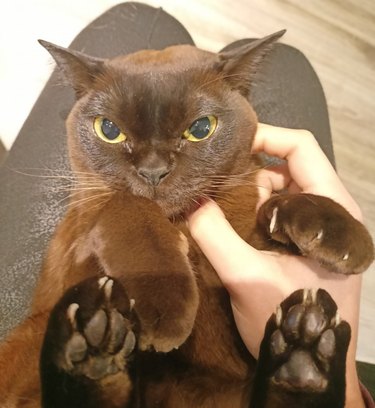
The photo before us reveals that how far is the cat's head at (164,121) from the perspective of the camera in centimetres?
90

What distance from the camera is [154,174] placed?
881 millimetres

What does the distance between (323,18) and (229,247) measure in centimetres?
160

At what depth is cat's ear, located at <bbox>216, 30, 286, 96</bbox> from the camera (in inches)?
39.2

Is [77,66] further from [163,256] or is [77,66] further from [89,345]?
[89,345]

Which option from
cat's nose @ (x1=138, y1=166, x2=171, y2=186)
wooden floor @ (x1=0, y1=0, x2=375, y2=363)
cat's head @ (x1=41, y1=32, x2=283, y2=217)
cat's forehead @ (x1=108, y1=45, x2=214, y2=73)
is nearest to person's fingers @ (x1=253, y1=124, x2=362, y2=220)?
cat's head @ (x1=41, y1=32, x2=283, y2=217)

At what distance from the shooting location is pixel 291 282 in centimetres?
96

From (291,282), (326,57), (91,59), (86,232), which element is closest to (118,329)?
(86,232)

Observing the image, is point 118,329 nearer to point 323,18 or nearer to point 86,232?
point 86,232

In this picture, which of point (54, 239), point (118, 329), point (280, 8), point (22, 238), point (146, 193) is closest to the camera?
point (118, 329)

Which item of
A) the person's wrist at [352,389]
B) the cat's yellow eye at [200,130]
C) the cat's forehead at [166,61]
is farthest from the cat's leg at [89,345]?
the person's wrist at [352,389]

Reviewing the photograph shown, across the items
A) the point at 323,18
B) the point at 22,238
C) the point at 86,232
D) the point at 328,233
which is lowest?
the point at 22,238

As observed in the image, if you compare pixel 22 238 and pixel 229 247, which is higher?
pixel 229 247

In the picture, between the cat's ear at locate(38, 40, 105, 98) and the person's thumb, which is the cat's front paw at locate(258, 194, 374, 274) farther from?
the cat's ear at locate(38, 40, 105, 98)

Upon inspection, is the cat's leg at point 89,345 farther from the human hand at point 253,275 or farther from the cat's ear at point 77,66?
the cat's ear at point 77,66
